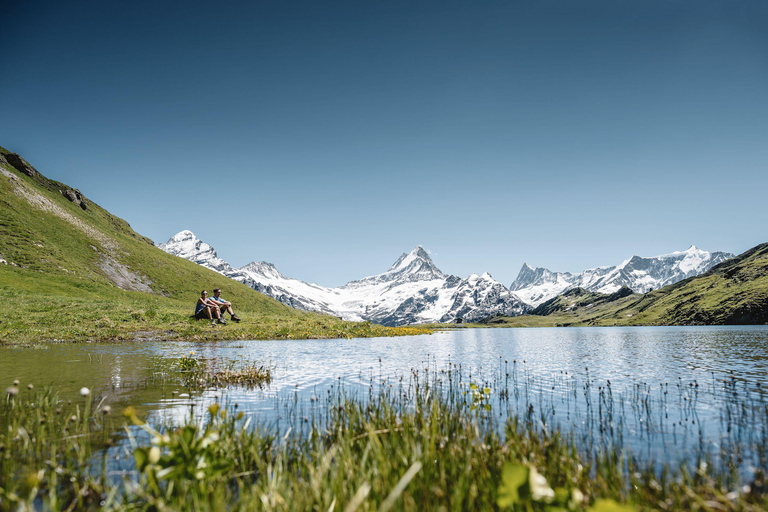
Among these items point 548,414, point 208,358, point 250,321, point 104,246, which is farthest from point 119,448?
point 104,246

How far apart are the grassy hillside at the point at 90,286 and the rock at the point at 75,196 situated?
15.5 inches

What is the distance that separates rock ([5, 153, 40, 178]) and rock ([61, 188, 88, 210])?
929 cm

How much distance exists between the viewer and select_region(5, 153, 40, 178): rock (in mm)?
112062

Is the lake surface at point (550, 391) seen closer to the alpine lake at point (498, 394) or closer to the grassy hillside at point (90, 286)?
the alpine lake at point (498, 394)

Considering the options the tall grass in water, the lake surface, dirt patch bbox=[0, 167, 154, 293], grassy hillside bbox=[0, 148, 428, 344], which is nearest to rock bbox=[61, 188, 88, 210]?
grassy hillside bbox=[0, 148, 428, 344]

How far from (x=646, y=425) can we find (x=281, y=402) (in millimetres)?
10360

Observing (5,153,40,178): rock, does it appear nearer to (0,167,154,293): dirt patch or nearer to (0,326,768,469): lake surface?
(0,167,154,293): dirt patch

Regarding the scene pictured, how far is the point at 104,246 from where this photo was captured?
293 feet

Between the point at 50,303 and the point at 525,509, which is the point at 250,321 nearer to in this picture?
the point at 50,303

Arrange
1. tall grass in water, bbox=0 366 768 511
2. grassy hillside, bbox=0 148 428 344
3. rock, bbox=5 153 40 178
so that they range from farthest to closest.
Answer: rock, bbox=5 153 40 178 < grassy hillside, bbox=0 148 428 344 < tall grass in water, bbox=0 366 768 511

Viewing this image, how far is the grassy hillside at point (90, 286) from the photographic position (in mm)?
32062

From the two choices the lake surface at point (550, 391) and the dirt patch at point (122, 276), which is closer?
the lake surface at point (550, 391)

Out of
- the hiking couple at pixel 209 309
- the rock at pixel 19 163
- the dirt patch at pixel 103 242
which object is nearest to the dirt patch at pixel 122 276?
the dirt patch at pixel 103 242

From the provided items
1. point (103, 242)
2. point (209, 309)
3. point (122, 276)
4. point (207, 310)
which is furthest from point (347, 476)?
point (103, 242)
